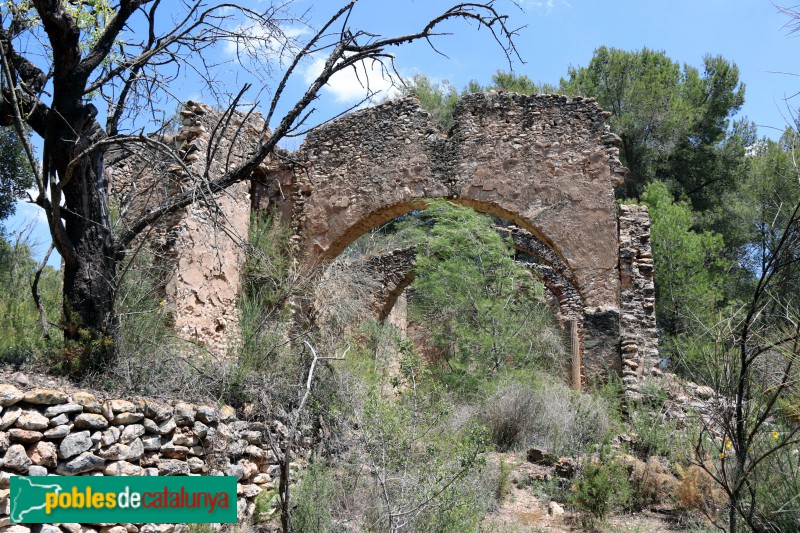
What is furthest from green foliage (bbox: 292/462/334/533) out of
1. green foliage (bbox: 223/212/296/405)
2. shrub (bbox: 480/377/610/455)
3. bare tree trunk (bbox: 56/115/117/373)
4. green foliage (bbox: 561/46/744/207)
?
green foliage (bbox: 561/46/744/207)

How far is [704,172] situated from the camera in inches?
802

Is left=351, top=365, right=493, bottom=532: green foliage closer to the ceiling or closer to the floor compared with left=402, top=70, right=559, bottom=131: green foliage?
closer to the floor

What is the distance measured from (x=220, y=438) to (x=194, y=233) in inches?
162

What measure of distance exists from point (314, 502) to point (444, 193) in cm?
595

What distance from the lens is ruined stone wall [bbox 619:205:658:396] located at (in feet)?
31.4

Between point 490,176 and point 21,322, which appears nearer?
point 21,322

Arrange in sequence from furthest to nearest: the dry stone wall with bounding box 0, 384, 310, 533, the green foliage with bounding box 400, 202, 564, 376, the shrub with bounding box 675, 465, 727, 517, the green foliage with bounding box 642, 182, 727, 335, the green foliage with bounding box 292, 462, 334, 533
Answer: the green foliage with bounding box 642, 182, 727, 335, the green foliage with bounding box 400, 202, 564, 376, the shrub with bounding box 675, 465, 727, 517, the green foliage with bounding box 292, 462, 334, 533, the dry stone wall with bounding box 0, 384, 310, 533

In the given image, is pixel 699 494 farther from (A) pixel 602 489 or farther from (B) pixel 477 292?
(B) pixel 477 292

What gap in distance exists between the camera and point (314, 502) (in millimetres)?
5559

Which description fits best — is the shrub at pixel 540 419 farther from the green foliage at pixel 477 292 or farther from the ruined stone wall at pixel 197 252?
A: the ruined stone wall at pixel 197 252

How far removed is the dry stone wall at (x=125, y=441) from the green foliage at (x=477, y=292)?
491cm

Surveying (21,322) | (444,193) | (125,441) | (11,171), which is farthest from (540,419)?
(11,171)

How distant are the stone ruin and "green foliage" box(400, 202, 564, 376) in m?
0.89

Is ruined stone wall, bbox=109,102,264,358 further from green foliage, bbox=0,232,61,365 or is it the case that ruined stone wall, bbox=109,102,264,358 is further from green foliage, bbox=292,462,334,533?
green foliage, bbox=292,462,334,533
